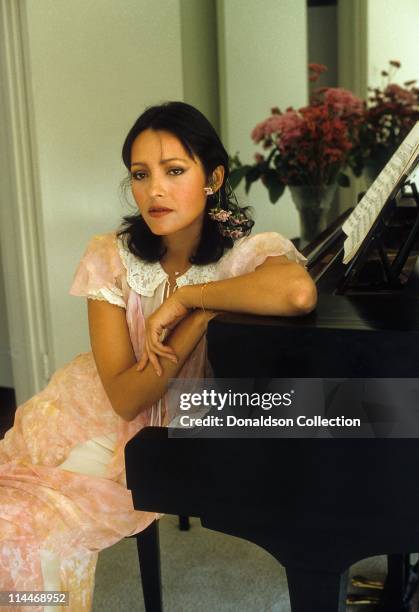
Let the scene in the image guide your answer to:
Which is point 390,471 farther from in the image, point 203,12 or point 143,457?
point 203,12

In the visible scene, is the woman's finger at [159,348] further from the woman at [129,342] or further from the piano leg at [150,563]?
the piano leg at [150,563]

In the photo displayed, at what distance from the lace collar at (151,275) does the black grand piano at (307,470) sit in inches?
Answer: 12.7

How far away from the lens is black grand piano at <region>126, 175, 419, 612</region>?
115cm

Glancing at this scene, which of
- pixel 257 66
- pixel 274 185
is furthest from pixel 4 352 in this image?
pixel 257 66

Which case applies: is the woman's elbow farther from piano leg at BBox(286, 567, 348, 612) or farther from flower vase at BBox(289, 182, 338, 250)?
flower vase at BBox(289, 182, 338, 250)

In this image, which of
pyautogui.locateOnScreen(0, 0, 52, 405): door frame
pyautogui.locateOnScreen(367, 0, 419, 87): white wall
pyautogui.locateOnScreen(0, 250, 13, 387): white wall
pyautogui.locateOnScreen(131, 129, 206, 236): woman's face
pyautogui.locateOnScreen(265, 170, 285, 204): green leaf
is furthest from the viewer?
A: pyautogui.locateOnScreen(367, 0, 419, 87): white wall

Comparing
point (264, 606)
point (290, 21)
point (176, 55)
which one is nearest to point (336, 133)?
point (176, 55)

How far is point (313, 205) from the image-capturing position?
316 cm

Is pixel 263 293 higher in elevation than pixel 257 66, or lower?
lower

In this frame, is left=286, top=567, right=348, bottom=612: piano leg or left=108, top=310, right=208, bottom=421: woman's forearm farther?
left=108, top=310, right=208, bottom=421: woman's forearm

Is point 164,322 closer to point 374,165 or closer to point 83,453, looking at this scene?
point 83,453

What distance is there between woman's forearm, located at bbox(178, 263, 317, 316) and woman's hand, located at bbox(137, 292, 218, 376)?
2 centimetres

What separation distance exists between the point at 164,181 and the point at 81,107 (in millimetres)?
1638

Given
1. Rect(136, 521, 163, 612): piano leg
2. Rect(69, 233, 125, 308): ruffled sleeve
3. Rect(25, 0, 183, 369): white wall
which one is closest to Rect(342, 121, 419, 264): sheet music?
Rect(69, 233, 125, 308): ruffled sleeve
